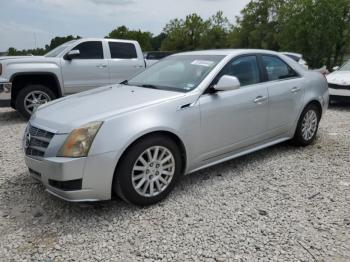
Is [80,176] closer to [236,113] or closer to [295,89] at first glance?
[236,113]

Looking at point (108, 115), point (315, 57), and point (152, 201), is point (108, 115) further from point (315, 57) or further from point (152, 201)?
point (315, 57)

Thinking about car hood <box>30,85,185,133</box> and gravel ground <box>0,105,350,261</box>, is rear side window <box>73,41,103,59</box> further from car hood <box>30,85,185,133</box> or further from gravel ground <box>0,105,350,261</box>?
car hood <box>30,85,185,133</box>

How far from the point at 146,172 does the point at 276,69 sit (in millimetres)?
2539

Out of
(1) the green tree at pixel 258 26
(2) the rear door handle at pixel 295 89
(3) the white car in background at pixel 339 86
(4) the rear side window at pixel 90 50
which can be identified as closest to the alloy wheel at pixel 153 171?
(2) the rear door handle at pixel 295 89

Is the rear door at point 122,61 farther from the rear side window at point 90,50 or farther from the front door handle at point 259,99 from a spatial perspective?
the front door handle at point 259,99

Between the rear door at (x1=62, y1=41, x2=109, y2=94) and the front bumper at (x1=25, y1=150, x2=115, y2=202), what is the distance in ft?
16.9

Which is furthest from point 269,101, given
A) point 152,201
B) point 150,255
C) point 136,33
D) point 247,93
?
point 136,33

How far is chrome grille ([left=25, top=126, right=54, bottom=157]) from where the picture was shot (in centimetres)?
337

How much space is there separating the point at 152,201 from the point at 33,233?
1119 millimetres

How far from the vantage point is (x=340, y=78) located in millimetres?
9375

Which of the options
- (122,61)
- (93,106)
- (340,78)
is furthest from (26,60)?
(340,78)

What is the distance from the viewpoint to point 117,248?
9.77 feet

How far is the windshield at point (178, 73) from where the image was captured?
4.12 meters

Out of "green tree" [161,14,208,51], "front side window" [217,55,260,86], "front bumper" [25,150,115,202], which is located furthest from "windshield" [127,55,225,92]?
"green tree" [161,14,208,51]
